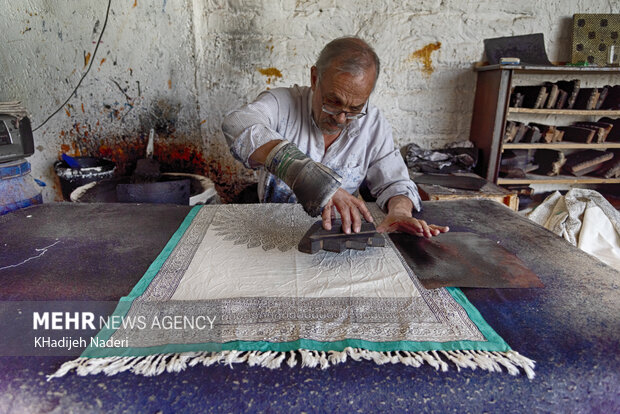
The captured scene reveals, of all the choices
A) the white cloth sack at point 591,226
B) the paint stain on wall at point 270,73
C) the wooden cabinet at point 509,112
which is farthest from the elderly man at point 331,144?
the wooden cabinet at point 509,112

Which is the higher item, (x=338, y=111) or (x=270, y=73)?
(x=270, y=73)

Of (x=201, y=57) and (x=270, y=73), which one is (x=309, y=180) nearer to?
(x=270, y=73)

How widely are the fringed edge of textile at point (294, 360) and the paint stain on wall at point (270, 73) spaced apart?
2.72 meters

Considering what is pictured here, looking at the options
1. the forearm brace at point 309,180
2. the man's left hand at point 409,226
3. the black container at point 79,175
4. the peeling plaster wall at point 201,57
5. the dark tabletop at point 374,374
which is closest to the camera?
the dark tabletop at point 374,374

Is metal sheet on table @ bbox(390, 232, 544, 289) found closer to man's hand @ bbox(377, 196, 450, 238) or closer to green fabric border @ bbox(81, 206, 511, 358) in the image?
man's hand @ bbox(377, 196, 450, 238)

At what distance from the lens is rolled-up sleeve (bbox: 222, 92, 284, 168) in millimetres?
1396

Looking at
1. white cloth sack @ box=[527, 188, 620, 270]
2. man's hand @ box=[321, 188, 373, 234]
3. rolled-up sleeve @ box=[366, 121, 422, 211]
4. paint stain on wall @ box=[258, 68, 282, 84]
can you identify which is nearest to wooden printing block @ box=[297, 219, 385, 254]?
man's hand @ box=[321, 188, 373, 234]

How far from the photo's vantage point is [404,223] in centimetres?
136

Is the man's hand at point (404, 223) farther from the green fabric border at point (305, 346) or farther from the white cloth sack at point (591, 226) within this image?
the white cloth sack at point (591, 226)

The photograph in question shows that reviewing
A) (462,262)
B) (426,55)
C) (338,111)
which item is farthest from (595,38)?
(462,262)

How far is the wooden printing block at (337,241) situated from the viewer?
3.84 ft

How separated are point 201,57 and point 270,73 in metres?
0.55

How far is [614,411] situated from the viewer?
27.8 inches

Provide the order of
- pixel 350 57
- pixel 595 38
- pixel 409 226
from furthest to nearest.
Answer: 1. pixel 595 38
2. pixel 350 57
3. pixel 409 226
